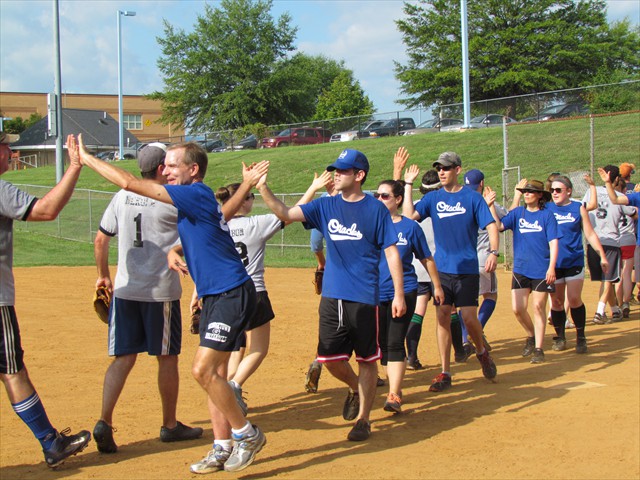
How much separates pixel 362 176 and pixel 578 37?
174 feet

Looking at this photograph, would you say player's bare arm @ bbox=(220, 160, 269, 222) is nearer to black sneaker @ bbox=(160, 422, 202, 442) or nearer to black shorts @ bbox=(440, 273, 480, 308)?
black sneaker @ bbox=(160, 422, 202, 442)

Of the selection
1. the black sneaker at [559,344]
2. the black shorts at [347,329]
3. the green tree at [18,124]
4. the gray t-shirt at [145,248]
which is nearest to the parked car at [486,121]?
the black sneaker at [559,344]

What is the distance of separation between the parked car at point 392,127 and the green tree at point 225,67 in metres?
23.2

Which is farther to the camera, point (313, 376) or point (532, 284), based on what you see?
point (532, 284)

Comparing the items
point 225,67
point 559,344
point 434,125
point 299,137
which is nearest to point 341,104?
point 225,67

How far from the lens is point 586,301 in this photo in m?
13.5

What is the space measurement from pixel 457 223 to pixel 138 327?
11.4 feet

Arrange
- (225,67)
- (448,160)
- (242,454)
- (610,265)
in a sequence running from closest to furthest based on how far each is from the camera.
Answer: (242,454) → (448,160) → (610,265) → (225,67)

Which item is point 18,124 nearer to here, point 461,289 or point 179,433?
point 461,289

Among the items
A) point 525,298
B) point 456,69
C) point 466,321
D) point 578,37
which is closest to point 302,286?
point 525,298

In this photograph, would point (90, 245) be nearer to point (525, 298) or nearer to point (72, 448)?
point (525, 298)

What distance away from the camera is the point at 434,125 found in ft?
128

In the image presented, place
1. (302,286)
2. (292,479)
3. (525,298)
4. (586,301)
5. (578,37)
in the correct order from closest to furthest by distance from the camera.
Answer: (292,479)
(525,298)
(586,301)
(302,286)
(578,37)

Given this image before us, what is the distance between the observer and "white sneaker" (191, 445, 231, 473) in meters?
5.06
